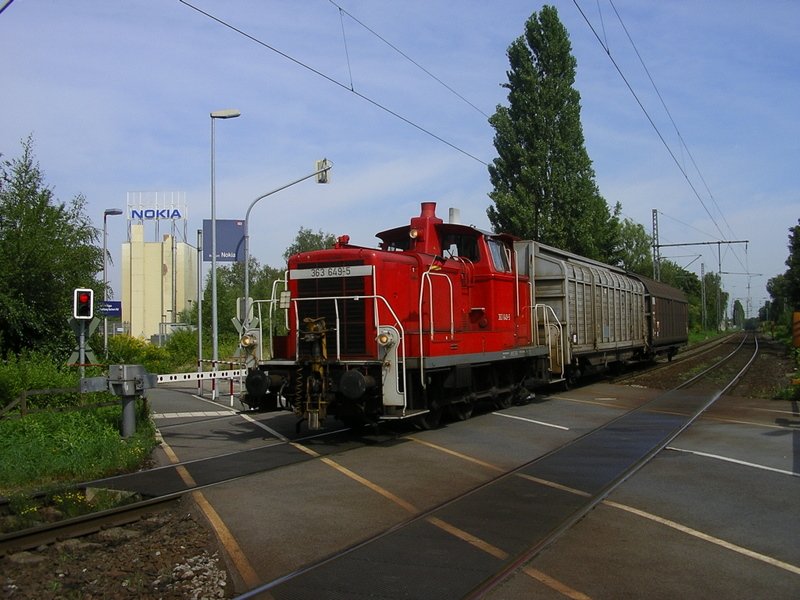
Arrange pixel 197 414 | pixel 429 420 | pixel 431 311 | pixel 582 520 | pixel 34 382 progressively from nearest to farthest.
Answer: pixel 582 520 < pixel 431 311 < pixel 34 382 < pixel 429 420 < pixel 197 414

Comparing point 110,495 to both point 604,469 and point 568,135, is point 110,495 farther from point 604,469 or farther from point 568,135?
point 568,135

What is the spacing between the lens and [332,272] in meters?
11.5

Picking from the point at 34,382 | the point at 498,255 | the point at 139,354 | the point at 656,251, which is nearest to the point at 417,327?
the point at 498,255

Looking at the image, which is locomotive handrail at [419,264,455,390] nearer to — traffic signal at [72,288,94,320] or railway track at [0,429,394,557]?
railway track at [0,429,394,557]

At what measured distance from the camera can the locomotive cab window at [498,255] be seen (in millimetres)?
14398

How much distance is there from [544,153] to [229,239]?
1608 centimetres

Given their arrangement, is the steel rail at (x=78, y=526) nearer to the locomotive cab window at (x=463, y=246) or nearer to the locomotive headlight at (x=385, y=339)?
the locomotive headlight at (x=385, y=339)

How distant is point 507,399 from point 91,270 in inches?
431

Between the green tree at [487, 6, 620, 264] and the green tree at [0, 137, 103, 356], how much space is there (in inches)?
794

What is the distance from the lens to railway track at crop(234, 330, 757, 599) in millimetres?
5055

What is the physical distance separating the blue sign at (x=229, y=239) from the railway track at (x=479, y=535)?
15.5m

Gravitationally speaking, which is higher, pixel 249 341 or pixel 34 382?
pixel 249 341

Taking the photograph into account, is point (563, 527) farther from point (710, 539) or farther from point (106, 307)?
point (106, 307)

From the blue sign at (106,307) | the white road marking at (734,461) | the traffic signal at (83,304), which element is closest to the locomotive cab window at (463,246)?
the white road marking at (734,461)
